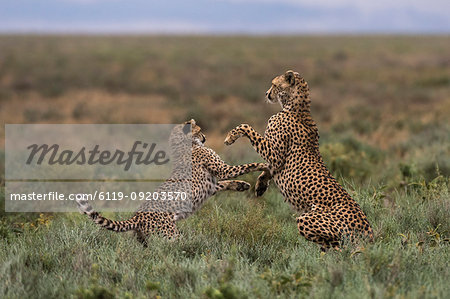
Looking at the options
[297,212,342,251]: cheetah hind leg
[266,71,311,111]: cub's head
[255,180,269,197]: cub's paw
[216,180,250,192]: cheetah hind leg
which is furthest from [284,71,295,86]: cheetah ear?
[297,212,342,251]: cheetah hind leg

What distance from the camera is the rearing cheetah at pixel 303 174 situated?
4.62m

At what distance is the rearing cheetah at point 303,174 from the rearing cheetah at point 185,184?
→ 0.71 ft

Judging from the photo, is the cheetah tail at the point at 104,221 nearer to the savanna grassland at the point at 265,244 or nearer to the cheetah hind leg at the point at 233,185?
the savanna grassland at the point at 265,244

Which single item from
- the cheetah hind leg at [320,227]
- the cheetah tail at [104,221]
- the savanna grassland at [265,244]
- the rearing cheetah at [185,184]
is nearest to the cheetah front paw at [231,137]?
the rearing cheetah at [185,184]

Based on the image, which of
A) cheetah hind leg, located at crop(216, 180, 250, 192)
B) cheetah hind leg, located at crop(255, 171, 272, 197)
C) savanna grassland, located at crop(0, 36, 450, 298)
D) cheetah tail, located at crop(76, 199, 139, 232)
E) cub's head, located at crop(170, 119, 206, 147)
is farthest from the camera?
cub's head, located at crop(170, 119, 206, 147)

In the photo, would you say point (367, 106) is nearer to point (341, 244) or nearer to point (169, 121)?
point (169, 121)

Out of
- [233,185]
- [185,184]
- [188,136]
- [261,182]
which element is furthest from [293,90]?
[185,184]

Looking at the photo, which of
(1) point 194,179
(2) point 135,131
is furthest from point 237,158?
(2) point 135,131

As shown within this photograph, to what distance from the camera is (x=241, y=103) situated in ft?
74.2

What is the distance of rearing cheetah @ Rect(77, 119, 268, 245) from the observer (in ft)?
16.4

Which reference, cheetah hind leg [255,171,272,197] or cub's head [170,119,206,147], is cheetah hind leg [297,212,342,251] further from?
cub's head [170,119,206,147]

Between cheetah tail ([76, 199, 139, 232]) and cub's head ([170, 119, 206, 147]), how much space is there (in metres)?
1.00

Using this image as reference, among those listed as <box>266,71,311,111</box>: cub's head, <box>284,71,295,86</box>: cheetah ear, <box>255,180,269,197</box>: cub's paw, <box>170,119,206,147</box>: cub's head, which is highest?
<box>284,71,295,86</box>: cheetah ear

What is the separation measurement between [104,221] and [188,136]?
1.35 m
